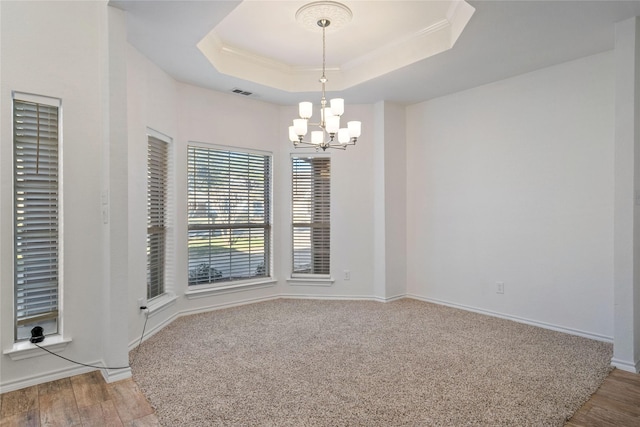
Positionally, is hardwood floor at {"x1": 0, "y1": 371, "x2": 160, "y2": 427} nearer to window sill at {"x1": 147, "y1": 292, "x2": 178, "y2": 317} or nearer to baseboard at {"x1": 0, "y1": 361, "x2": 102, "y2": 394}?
baseboard at {"x1": 0, "y1": 361, "x2": 102, "y2": 394}

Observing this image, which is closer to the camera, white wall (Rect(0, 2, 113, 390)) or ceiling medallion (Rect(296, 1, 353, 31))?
white wall (Rect(0, 2, 113, 390))

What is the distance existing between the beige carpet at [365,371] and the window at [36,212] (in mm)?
849

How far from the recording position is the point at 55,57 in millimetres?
2568

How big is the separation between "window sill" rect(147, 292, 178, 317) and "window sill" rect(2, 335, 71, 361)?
944 mm

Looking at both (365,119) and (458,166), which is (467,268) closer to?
(458,166)

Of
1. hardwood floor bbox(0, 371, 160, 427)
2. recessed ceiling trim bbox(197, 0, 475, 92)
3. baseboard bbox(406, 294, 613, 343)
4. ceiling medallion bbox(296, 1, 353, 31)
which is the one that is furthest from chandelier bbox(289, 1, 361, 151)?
baseboard bbox(406, 294, 613, 343)

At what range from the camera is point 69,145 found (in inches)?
104

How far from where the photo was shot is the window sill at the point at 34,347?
242 cm

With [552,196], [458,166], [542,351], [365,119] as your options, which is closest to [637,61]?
[552,196]

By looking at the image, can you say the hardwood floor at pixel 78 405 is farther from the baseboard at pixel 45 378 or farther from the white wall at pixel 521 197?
the white wall at pixel 521 197

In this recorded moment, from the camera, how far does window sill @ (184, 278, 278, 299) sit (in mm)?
4324

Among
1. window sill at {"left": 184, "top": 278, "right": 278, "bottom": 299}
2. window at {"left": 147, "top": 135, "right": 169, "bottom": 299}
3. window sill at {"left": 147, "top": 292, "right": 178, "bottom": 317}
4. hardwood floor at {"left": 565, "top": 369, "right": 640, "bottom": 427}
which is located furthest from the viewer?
window sill at {"left": 184, "top": 278, "right": 278, "bottom": 299}

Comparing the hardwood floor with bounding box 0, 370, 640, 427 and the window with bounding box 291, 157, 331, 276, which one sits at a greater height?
the window with bounding box 291, 157, 331, 276

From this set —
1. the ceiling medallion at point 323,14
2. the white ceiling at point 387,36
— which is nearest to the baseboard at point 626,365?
the white ceiling at point 387,36
